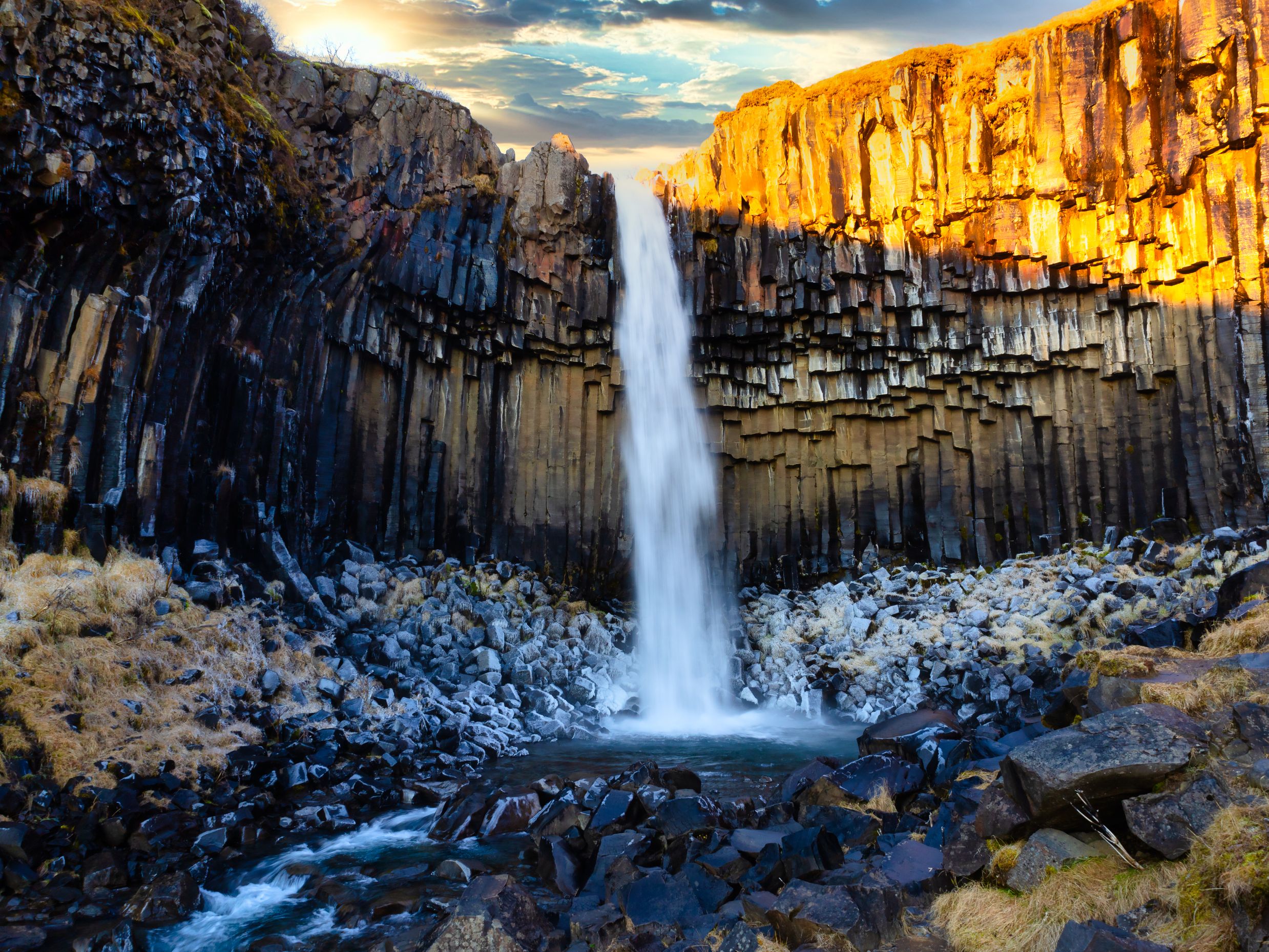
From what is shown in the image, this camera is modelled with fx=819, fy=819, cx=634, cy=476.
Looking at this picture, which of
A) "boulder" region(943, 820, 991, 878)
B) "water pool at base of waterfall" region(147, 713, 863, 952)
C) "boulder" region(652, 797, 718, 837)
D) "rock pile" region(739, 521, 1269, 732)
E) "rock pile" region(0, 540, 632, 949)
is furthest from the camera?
"rock pile" region(739, 521, 1269, 732)

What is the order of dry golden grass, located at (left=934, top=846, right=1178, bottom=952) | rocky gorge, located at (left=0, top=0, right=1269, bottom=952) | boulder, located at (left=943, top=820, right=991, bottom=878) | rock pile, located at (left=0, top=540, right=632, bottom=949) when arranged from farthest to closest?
rock pile, located at (left=0, top=540, right=632, bottom=949) → rocky gorge, located at (left=0, top=0, right=1269, bottom=952) → boulder, located at (left=943, top=820, right=991, bottom=878) → dry golden grass, located at (left=934, top=846, right=1178, bottom=952)

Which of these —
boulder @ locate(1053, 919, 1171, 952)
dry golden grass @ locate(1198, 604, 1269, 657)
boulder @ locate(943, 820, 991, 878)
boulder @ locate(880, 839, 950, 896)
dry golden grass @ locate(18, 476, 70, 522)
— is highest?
dry golden grass @ locate(18, 476, 70, 522)

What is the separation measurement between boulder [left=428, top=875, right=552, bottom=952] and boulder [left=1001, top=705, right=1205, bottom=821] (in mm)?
3430

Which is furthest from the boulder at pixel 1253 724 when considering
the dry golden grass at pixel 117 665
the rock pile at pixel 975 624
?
the dry golden grass at pixel 117 665

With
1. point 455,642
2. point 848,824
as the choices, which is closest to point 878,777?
point 848,824

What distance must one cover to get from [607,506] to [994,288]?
10729mm

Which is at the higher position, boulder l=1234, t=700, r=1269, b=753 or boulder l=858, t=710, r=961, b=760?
boulder l=1234, t=700, r=1269, b=753

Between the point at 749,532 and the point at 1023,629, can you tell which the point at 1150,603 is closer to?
the point at 1023,629

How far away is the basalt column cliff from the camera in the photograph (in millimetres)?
14500

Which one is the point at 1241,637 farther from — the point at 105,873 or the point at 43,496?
the point at 43,496

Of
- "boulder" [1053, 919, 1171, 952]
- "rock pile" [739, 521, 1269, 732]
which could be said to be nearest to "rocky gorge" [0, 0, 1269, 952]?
"boulder" [1053, 919, 1171, 952]

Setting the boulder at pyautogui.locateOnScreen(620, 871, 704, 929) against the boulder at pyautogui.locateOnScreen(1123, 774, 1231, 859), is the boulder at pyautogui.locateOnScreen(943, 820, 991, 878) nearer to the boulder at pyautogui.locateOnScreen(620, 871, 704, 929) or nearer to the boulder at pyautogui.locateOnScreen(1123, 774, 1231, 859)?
the boulder at pyautogui.locateOnScreen(1123, 774, 1231, 859)

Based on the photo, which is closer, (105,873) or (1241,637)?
(105,873)

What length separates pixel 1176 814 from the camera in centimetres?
466
